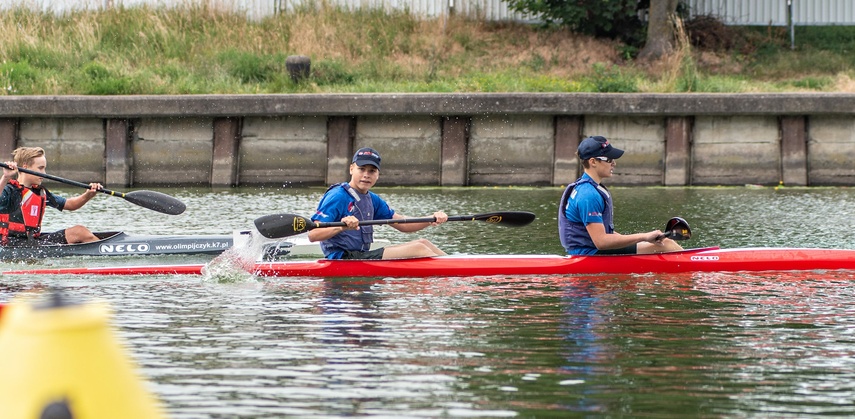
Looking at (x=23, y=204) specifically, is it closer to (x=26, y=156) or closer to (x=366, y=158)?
(x=26, y=156)

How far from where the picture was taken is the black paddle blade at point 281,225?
9.95 metres

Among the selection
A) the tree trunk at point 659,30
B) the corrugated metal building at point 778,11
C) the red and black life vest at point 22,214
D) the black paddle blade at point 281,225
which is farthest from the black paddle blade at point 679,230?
the corrugated metal building at point 778,11

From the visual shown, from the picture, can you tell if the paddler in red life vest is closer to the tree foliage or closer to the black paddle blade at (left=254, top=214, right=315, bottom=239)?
the black paddle blade at (left=254, top=214, right=315, bottom=239)

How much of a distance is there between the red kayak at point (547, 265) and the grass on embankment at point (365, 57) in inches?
387

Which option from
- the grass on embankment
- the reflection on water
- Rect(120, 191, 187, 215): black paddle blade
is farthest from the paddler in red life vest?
the grass on embankment

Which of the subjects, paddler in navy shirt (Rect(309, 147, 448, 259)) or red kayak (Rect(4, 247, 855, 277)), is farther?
red kayak (Rect(4, 247, 855, 277))

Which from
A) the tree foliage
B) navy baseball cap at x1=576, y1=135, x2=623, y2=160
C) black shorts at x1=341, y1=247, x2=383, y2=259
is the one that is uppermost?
the tree foliage

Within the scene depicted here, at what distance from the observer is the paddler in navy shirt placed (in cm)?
963

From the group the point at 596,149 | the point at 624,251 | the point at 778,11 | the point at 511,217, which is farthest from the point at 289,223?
the point at 778,11

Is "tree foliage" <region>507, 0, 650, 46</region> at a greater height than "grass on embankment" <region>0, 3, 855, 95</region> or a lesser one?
greater

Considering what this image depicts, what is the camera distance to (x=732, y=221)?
14180 mm

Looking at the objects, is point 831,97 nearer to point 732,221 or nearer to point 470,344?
point 732,221

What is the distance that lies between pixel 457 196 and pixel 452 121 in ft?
6.79

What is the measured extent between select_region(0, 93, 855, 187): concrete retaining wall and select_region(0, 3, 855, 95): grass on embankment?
0.94m
